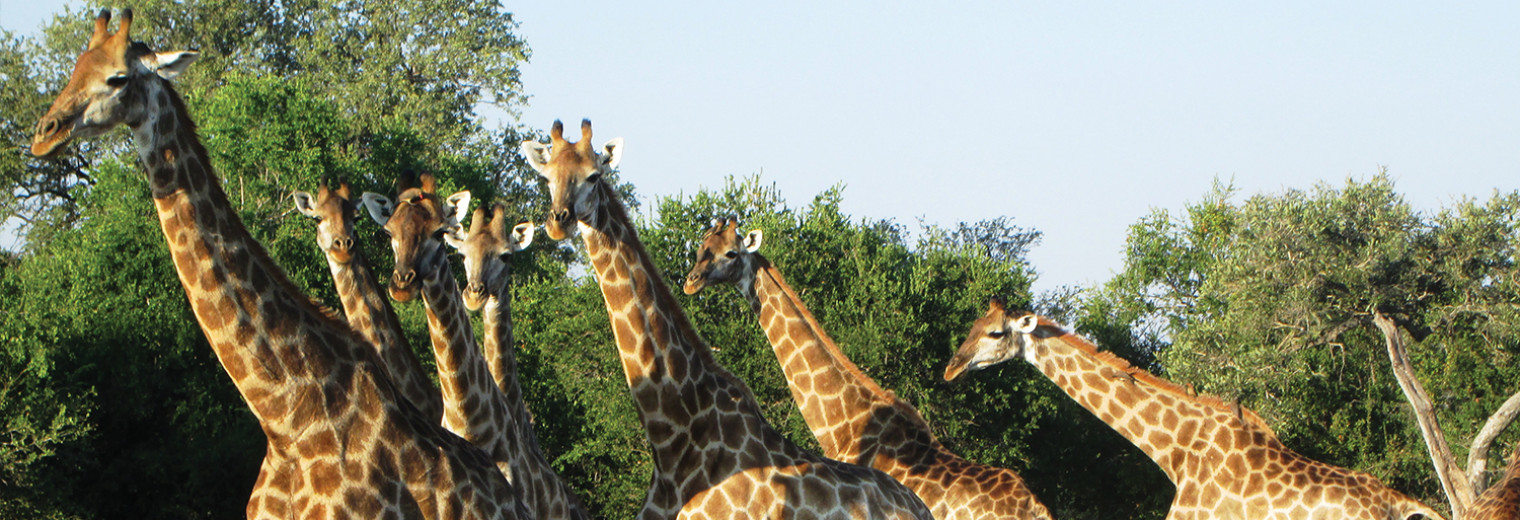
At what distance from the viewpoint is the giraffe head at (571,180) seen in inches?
327

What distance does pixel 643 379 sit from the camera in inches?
337

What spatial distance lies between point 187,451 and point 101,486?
1.25 m

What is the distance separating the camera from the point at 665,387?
853 centimetres

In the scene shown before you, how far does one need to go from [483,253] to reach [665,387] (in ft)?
10.0

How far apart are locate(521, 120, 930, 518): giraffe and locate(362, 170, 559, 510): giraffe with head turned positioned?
1.32 meters

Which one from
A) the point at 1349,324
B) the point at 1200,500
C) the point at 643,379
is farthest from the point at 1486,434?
the point at 643,379

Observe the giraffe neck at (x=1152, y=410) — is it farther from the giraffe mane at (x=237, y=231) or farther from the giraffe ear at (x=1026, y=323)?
the giraffe mane at (x=237, y=231)

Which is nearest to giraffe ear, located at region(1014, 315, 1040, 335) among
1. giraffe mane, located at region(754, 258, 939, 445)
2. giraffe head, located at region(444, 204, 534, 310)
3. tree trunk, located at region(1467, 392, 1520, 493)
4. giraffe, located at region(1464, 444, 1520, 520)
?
giraffe mane, located at region(754, 258, 939, 445)

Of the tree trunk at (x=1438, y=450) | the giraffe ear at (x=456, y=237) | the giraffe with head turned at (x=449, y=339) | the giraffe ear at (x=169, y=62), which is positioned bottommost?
the giraffe ear at (x=169, y=62)

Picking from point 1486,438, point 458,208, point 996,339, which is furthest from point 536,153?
point 1486,438

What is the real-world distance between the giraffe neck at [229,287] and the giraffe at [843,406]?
17.9 feet

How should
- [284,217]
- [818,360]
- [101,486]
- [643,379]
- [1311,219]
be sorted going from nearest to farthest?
1. [643,379]
2. [818,360]
3. [101,486]
4. [1311,219]
5. [284,217]

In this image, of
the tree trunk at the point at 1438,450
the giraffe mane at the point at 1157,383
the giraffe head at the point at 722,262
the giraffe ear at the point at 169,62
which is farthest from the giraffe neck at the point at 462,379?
the tree trunk at the point at 1438,450

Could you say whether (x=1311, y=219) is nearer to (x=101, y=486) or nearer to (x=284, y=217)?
(x=284, y=217)
